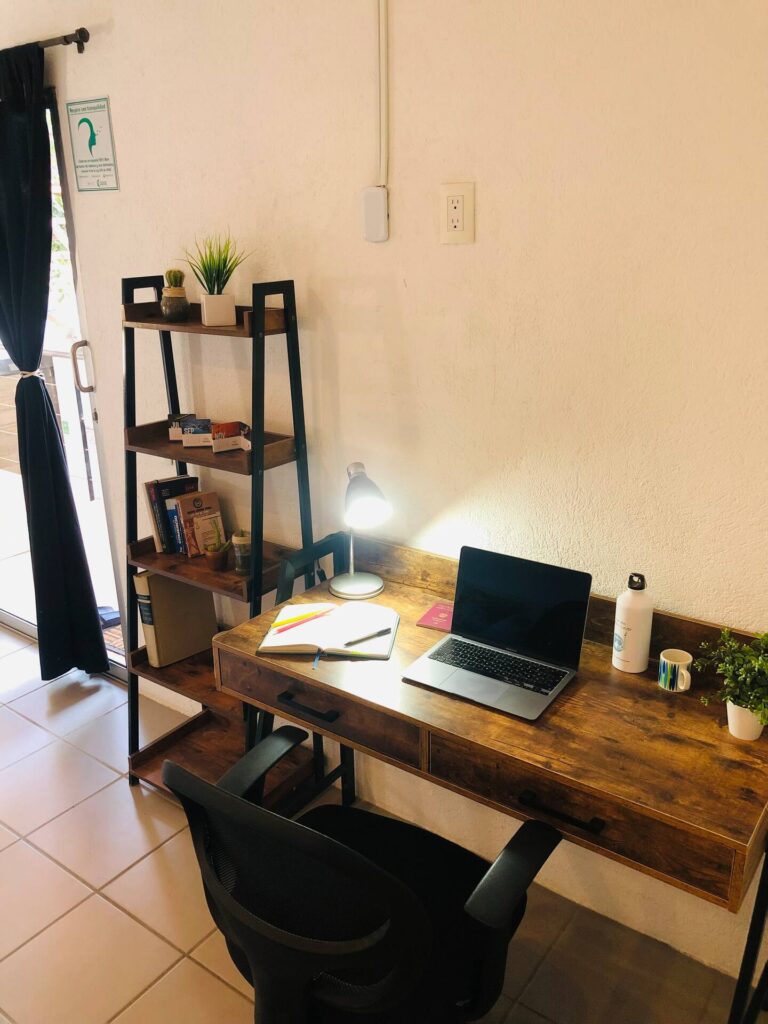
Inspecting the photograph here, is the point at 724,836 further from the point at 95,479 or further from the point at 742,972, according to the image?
the point at 95,479

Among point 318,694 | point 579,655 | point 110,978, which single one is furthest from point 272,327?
point 110,978

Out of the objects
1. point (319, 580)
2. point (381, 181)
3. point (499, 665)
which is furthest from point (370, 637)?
point (381, 181)

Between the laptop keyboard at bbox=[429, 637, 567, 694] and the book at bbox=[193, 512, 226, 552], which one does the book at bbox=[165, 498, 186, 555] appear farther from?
the laptop keyboard at bbox=[429, 637, 567, 694]

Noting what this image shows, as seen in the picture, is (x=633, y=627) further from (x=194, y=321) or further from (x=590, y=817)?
(x=194, y=321)

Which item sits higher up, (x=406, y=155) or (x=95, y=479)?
(x=406, y=155)

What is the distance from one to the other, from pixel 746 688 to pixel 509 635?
1.65 ft

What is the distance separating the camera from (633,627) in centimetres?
166

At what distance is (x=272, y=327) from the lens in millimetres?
2062

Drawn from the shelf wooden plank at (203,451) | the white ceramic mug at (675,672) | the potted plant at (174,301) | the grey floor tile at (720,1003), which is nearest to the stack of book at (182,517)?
the shelf wooden plank at (203,451)

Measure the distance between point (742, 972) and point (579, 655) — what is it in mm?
663

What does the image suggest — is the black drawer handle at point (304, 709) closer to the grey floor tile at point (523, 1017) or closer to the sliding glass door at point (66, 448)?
the grey floor tile at point (523, 1017)

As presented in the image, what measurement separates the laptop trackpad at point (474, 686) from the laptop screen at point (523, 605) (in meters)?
0.13

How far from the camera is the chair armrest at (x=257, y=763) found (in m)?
1.53

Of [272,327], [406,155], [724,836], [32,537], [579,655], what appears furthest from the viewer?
[32,537]
